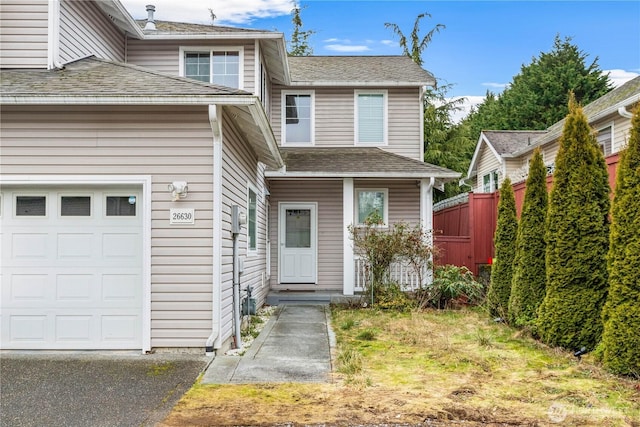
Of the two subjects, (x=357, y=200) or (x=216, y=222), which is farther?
(x=357, y=200)

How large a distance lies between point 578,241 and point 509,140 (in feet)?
39.6

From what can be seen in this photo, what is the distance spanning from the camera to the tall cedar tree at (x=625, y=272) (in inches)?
184

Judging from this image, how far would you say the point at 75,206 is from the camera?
5.83 m

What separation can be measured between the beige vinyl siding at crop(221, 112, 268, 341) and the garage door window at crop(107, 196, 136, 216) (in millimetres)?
1119

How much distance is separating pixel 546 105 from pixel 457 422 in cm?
2868

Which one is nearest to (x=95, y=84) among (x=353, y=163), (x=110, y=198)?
(x=110, y=198)

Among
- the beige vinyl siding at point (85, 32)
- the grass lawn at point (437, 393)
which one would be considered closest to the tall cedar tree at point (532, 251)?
the grass lawn at point (437, 393)

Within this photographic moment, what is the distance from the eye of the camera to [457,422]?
363 cm

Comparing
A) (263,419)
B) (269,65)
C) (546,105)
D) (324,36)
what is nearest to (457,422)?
(263,419)

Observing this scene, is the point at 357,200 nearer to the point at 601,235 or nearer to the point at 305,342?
the point at 305,342

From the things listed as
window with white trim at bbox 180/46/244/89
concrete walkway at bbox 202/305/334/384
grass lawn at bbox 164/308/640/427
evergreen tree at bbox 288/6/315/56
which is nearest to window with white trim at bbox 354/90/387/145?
window with white trim at bbox 180/46/244/89

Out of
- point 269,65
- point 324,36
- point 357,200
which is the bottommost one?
point 357,200

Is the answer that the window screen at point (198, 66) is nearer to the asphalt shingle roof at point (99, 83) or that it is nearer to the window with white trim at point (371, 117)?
the asphalt shingle roof at point (99, 83)

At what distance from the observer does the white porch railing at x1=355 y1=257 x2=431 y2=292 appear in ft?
33.1
